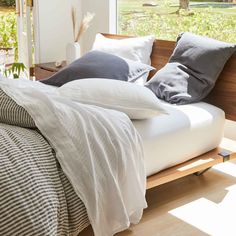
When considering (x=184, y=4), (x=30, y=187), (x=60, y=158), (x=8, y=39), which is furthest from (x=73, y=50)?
(x=8, y=39)

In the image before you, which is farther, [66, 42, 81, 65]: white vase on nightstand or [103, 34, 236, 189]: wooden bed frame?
[66, 42, 81, 65]: white vase on nightstand

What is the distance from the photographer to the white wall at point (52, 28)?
4.60m

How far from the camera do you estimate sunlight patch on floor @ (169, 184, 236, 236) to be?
7.12ft

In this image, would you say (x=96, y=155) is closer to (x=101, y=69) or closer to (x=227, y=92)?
(x=101, y=69)

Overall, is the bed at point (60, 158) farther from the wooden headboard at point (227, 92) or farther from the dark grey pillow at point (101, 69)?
the dark grey pillow at point (101, 69)

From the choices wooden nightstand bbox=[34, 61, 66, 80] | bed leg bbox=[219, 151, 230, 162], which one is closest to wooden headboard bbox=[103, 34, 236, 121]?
bed leg bbox=[219, 151, 230, 162]

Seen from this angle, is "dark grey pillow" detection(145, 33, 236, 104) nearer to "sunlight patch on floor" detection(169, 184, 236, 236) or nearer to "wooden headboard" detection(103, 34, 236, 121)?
"wooden headboard" detection(103, 34, 236, 121)

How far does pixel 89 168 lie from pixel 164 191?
1013mm

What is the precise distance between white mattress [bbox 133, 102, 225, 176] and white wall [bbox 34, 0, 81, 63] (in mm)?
2427

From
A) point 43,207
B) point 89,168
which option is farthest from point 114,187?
point 43,207

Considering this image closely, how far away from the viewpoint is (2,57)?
6.47m

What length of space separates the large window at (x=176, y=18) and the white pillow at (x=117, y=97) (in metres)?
1.54

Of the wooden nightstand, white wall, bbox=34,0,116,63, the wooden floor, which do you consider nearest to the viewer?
the wooden floor

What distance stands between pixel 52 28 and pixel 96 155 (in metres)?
3.23
